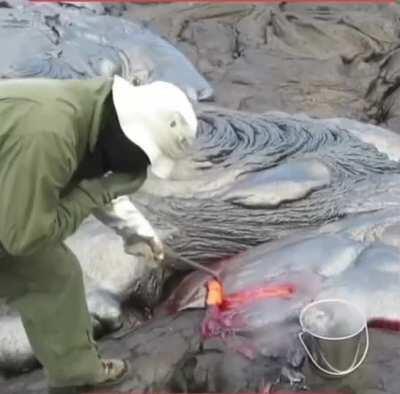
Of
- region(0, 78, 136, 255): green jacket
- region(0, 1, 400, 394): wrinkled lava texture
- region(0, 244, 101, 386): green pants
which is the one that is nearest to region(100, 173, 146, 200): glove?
region(0, 78, 136, 255): green jacket

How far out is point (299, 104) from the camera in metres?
4.82

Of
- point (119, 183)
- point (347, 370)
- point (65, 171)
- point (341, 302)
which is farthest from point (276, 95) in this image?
point (65, 171)

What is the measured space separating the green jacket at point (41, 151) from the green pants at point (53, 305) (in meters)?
0.17

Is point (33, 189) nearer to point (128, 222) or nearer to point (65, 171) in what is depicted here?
point (65, 171)

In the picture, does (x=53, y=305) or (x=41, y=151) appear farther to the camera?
(x=53, y=305)

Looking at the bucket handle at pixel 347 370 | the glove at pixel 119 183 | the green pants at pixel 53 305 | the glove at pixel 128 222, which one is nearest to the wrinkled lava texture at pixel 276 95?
the bucket handle at pixel 347 370

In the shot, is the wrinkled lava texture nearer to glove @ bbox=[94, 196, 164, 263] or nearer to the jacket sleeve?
glove @ bbox=[94, 196, 164, 263]

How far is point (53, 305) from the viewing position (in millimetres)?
2473

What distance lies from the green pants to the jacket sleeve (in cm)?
22

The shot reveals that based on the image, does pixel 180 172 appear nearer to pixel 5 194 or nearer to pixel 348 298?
pixel 348 298

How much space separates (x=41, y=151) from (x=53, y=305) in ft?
1.85

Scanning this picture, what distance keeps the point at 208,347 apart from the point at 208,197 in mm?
805

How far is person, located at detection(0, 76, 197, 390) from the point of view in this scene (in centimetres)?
211

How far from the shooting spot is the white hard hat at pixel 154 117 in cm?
223
